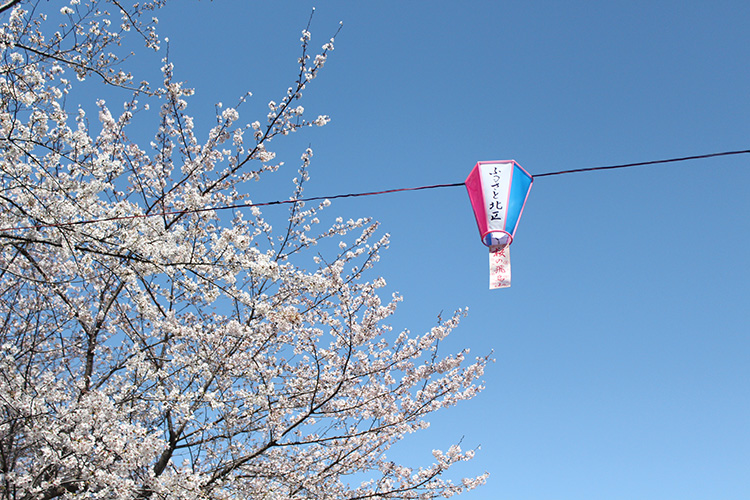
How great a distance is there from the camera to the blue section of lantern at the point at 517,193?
475 cm

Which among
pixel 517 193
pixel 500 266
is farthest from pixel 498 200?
pixel 500 266

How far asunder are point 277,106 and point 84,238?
273 centimetres

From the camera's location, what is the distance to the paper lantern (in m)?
4.71

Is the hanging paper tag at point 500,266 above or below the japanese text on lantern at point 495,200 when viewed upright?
below

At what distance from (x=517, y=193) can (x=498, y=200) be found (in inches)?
7.6

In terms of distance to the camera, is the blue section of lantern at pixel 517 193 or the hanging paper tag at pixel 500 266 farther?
the blue section of lantern at pixel 517 193

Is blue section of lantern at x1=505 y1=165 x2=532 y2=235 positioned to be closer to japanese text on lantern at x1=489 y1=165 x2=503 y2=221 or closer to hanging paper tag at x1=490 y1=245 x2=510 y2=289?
japanese text on lantern at x1=489 y1=165 x2=503 y2=221

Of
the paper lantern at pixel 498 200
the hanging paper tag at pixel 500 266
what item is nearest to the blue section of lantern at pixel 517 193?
the paper lantern at pixel 498 200

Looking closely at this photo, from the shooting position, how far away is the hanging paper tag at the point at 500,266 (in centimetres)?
453

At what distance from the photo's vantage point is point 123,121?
5.75 m

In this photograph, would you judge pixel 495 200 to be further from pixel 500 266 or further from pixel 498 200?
pixel 500 266

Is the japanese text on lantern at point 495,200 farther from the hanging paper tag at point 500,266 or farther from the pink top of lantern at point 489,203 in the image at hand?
the hanging paper tag at point 500,266

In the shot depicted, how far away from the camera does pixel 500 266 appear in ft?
15.1

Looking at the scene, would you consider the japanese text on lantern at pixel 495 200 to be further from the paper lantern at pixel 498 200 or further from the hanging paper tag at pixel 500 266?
the hanging paper tag at pixel 500 266
